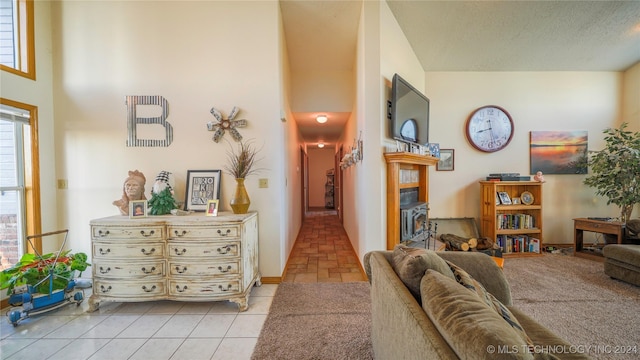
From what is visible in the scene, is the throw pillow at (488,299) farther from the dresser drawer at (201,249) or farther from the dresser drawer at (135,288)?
the dresser drawer at (135,288)

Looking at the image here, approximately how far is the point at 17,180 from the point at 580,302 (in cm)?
562

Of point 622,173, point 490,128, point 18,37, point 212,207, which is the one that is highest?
point 18,37

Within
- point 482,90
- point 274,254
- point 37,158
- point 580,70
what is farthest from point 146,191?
point 580,70

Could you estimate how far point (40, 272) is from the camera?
6.81ft

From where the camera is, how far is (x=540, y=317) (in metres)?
1.96

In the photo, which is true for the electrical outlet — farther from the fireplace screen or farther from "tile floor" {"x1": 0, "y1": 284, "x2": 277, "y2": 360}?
the fireplace screen

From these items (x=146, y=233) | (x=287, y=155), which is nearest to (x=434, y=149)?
(x=287, y=155)

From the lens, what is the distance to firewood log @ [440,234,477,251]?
3184mm

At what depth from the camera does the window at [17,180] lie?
2.26m

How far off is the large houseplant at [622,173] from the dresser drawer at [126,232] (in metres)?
5.57

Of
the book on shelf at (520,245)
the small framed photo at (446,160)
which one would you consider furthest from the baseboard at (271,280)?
the book on shelf at (520,245)

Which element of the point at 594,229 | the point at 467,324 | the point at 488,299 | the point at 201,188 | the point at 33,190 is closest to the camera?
the point at 467,324

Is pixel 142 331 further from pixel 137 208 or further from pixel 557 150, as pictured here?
pixel 557 150

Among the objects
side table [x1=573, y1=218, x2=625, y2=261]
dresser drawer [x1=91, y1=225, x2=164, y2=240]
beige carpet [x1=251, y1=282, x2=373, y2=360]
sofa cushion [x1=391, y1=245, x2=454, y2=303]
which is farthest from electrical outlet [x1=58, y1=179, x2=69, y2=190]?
side table [x1=573, y1=218, x2=625, y2=261]
